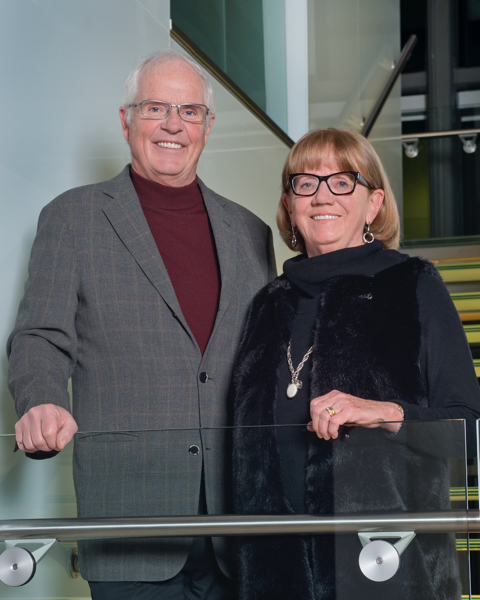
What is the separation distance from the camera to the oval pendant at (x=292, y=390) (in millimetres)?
1680

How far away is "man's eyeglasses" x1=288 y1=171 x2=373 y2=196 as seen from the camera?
6.05ft

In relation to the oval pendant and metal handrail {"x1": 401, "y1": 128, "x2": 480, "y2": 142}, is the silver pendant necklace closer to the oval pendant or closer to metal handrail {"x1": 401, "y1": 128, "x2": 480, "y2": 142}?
the oval pendant

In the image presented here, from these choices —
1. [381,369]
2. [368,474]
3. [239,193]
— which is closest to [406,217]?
[239,193]

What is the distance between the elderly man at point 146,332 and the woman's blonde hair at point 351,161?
1.10 ft

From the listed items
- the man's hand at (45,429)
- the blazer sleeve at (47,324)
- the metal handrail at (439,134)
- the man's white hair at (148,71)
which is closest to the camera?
the man's hand at (45,429)

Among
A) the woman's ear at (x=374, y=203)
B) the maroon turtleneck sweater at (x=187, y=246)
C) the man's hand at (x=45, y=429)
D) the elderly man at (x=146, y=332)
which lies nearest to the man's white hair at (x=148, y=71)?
the elderly man at (x=146, y=332)

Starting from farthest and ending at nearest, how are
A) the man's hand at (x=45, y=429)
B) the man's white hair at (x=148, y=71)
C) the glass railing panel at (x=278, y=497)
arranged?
1. the man's white hair at (x=148, y=71)
2. the man's hand at (x=45, y=429)
3. the glass railing panel at (x=278, y=497)

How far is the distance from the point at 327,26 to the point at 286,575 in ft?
16.4

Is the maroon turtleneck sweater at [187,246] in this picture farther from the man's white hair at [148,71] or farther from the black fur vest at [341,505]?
the black fur vest at [341,505]

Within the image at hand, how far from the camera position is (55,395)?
155cm

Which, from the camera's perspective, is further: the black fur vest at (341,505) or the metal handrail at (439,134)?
the metal handrail at (439,134)

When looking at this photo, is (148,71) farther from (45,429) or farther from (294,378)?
(45,429)

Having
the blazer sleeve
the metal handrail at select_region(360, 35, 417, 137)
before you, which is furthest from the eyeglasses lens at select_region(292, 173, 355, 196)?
the metal handrail at select_region(360, 35, 417, 137)

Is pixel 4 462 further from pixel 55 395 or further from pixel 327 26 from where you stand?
pixel 327 26
